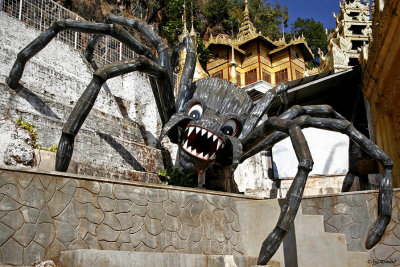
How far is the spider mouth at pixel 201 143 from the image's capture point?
27.2 ft

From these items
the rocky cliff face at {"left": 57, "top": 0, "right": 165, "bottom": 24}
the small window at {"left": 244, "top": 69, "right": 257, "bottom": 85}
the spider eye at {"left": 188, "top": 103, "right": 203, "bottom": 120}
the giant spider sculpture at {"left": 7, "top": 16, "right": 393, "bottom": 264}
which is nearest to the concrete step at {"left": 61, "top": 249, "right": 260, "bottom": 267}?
Answer: the giant spider sculpture at {"left": 7, "top": 16, "right": 393, "bottom": 264}

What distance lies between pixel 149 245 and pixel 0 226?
193 centimetres

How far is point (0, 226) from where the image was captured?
14.0 ft

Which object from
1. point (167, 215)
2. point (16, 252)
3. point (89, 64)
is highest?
point (89, 64)

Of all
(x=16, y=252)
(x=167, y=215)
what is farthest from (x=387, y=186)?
(x=16, y=252)

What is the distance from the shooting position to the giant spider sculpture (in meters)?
6.43

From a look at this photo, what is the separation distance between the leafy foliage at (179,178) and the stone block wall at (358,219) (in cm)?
268

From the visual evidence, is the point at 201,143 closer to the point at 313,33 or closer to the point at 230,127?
the point at 230,127

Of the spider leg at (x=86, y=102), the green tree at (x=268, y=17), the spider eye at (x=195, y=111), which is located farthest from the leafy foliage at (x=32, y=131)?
the green tree at (x=268, y=17)

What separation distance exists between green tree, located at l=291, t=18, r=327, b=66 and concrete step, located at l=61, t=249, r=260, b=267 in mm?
40635

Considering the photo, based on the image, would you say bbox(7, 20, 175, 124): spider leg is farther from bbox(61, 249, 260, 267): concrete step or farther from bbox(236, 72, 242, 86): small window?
bbox(236, 72, 242, 86): small window

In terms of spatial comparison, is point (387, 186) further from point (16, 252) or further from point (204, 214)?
point (16, 252)

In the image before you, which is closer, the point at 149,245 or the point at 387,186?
the point at 149,245

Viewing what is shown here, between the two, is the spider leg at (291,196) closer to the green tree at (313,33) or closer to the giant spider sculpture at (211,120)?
the giant spider sculpture at (211,120)
